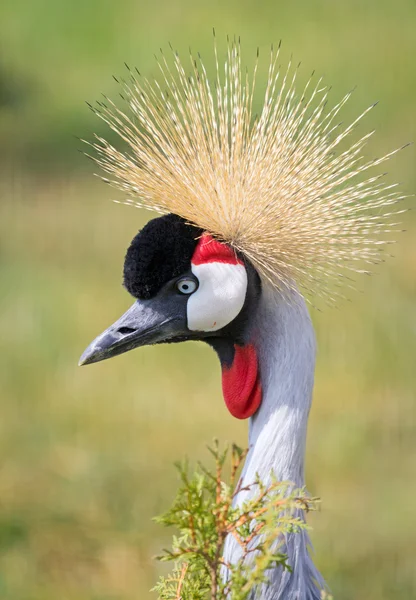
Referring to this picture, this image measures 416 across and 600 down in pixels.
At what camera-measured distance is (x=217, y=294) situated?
131cm

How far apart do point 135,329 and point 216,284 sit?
13 cm

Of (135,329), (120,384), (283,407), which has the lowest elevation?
(120,384)

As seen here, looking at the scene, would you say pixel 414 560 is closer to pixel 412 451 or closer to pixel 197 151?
pixel 412 451

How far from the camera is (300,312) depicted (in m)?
1.32

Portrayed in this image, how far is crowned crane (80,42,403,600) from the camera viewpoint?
1281 mm

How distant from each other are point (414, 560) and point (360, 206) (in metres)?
1.40

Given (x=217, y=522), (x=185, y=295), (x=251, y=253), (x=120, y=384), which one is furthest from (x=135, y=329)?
(x=120, y=384)

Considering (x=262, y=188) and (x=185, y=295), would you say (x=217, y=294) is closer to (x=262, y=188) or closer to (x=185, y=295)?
(x=185, y=295)

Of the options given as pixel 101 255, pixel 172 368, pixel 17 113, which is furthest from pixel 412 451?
pixel 17 113

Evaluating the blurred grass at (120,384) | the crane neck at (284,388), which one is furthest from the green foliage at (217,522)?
the blurred grass at (120,384)

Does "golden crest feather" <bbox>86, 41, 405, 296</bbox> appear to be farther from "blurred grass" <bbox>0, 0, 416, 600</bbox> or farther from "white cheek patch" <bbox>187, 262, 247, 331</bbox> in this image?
"blurred grass" <bbox>0, 0, 416, 600</bbox>

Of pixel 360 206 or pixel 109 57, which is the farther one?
pixel 109 57

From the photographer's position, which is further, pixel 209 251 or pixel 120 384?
pixel 120 384

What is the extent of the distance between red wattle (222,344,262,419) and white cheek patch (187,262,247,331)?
6 cm
